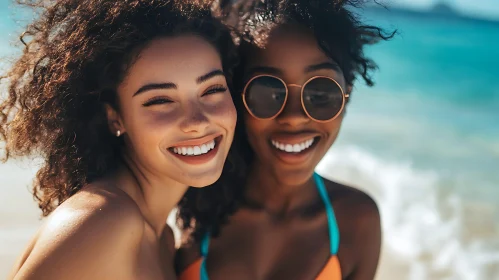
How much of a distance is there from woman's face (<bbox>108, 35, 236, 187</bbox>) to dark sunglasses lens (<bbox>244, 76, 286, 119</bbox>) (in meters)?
0.21

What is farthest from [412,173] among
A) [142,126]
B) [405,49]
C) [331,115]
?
[405,49]

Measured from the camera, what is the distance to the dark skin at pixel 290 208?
2949 mm

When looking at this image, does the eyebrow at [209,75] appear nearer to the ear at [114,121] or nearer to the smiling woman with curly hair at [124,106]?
the smiling woman with curly hair at [124,106]

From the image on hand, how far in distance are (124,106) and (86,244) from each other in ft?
2.28

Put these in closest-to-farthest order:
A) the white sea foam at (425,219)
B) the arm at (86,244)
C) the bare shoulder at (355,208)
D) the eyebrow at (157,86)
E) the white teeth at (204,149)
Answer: the arm at (86,244), the eyebrow at (157,86), the white teeth at (204,149), the bare shoulder at (355,208), the white sea foam at (425,219)

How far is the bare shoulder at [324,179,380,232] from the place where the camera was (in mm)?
3352

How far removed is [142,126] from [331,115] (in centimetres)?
95

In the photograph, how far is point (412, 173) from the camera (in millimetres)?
7945

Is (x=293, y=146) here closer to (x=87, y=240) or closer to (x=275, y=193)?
(x=275, y=193)

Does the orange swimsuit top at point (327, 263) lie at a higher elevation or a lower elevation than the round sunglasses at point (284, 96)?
lower

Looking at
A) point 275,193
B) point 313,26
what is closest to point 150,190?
point 275,193

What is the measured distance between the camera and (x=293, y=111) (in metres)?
2.96

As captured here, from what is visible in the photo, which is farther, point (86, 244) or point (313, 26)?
point (313, 26)

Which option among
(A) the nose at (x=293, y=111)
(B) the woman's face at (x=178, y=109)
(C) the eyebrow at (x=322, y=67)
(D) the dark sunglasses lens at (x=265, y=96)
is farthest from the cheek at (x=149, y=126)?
(C) the eyebrow at (x=322, y=67)
